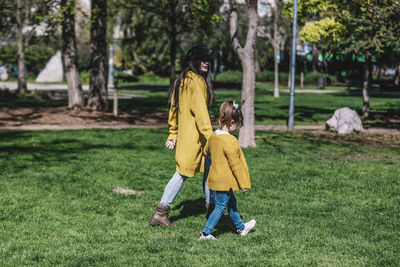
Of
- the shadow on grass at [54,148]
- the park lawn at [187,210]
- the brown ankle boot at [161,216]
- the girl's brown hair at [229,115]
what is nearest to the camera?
the park lawn at [187,210]

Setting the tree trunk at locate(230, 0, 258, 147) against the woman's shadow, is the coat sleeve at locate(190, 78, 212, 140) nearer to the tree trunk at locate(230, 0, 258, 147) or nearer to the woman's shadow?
the woman's shadow

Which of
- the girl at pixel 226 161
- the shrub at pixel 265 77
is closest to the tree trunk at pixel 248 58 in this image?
the girl at pixel 226 161

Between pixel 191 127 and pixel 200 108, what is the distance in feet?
0.86

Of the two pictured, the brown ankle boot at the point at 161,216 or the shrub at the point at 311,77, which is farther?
the shrub at the point at 311,77

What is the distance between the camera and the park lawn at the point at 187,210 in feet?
15.6

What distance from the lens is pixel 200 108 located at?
5.33m

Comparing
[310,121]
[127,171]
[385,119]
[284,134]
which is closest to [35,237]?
[127,171]

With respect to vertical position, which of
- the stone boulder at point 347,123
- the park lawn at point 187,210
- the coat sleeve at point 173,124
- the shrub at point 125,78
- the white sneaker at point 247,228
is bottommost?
the park lawn at point 187,210

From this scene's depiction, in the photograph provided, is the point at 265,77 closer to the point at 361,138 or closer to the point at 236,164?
the point at 361,138

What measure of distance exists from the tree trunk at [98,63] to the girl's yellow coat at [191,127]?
15.5 m

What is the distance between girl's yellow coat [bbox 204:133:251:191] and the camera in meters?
4.98

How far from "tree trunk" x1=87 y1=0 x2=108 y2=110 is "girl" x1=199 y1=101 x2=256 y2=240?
16085mm

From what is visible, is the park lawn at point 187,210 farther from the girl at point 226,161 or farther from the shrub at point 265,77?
the shrub at point 265,77

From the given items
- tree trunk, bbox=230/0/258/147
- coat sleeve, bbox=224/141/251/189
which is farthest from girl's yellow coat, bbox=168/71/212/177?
tree trunk, bbox=230/0/258/147
